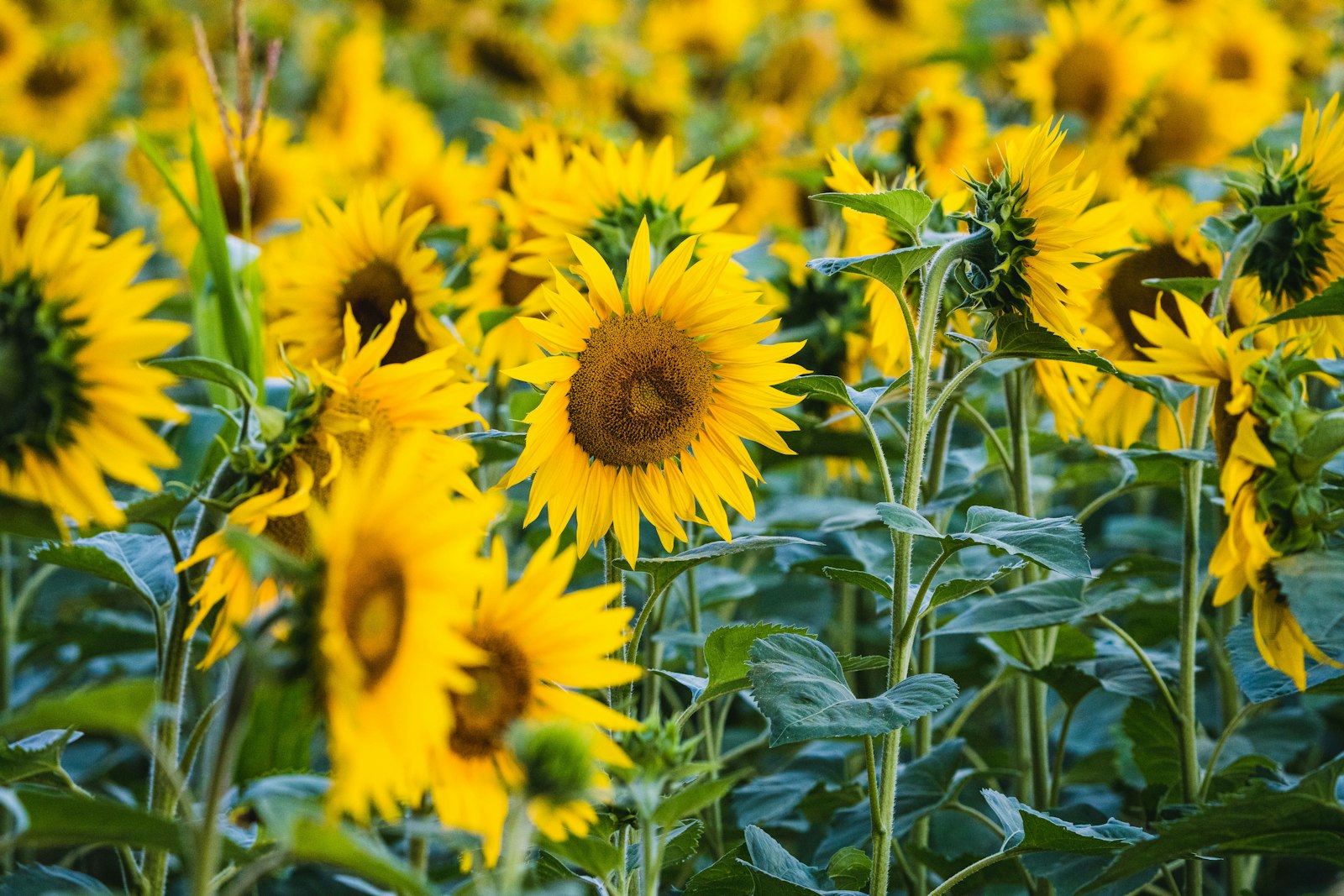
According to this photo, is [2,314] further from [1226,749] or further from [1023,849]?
[1226,749]

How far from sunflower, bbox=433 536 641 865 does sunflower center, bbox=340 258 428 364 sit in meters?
0.53

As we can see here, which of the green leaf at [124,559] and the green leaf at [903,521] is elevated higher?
the green leaf at [903,521]

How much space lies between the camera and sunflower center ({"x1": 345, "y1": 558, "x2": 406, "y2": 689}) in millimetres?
588

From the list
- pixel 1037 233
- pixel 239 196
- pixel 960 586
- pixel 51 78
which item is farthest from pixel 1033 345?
pixel 51 78

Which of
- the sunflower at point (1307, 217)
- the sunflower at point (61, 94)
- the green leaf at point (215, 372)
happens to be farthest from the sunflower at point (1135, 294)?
the sunflower at point (61, 94)

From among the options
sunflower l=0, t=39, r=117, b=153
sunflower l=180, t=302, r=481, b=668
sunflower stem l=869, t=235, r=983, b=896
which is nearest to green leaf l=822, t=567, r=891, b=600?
sunflower stem l=869, t=235, r=983, b=896

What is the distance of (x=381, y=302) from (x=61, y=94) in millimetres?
2156

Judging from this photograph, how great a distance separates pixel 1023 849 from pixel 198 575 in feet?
2.03

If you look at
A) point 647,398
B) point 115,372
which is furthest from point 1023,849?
point 115,372

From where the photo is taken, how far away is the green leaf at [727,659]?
2.85ft

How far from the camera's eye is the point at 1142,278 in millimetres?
1255

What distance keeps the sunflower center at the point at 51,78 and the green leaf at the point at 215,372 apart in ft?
7.78

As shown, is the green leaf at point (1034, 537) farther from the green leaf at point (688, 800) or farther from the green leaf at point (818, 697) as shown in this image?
the green leaf at point (688, 800)

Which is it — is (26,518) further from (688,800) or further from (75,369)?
(688,800)
